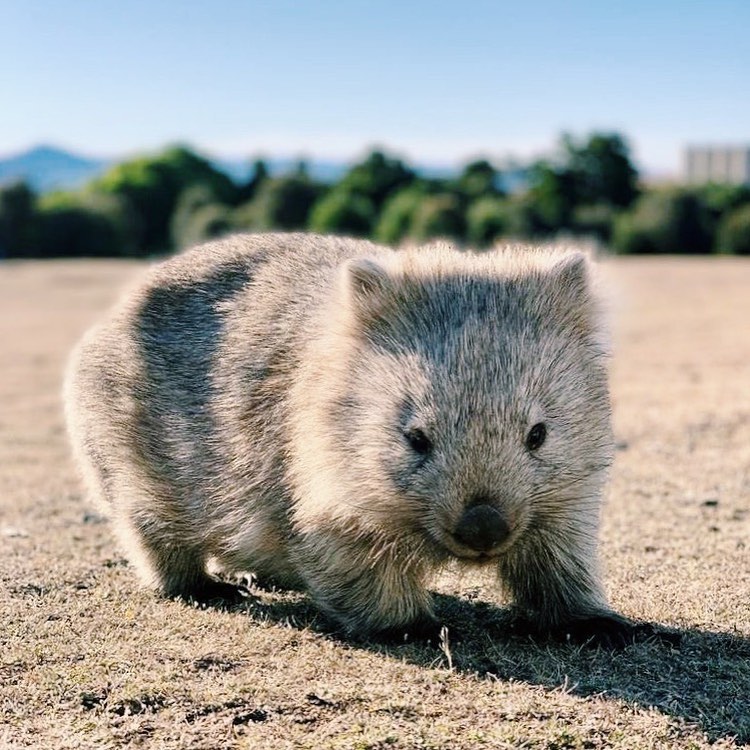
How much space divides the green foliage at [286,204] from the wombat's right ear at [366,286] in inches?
1762

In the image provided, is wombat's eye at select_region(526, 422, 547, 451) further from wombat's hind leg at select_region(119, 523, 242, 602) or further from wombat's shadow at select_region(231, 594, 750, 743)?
wombat's hind leg at select_region(119, 523, 242, 602)

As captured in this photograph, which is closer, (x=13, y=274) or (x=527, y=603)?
(x=527, y=603)

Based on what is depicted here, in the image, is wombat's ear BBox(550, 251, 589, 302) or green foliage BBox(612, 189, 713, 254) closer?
wombat's ear BBox(550, 251, 589, 302)

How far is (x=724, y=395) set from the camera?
406 inches

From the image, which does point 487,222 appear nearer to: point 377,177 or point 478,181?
point 478,181

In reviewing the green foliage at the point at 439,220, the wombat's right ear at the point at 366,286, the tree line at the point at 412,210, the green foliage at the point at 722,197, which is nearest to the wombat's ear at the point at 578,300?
the wombat's right ear at the point at 366,286

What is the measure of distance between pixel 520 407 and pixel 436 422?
0.28 meters

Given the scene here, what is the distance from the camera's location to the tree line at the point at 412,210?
38281 mm

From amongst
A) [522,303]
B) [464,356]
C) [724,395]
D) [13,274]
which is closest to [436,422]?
[464,356]

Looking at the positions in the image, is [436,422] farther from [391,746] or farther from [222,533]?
[222,533]

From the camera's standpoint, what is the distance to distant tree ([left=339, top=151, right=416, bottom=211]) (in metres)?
52.2

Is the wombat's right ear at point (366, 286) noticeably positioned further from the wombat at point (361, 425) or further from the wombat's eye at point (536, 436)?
the wombat's eye at point (536, 436)

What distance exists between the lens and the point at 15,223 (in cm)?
4306

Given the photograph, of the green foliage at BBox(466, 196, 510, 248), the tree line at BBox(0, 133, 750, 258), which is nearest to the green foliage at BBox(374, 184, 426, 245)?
the tree line at BBox(0, 133, 750, 258)
